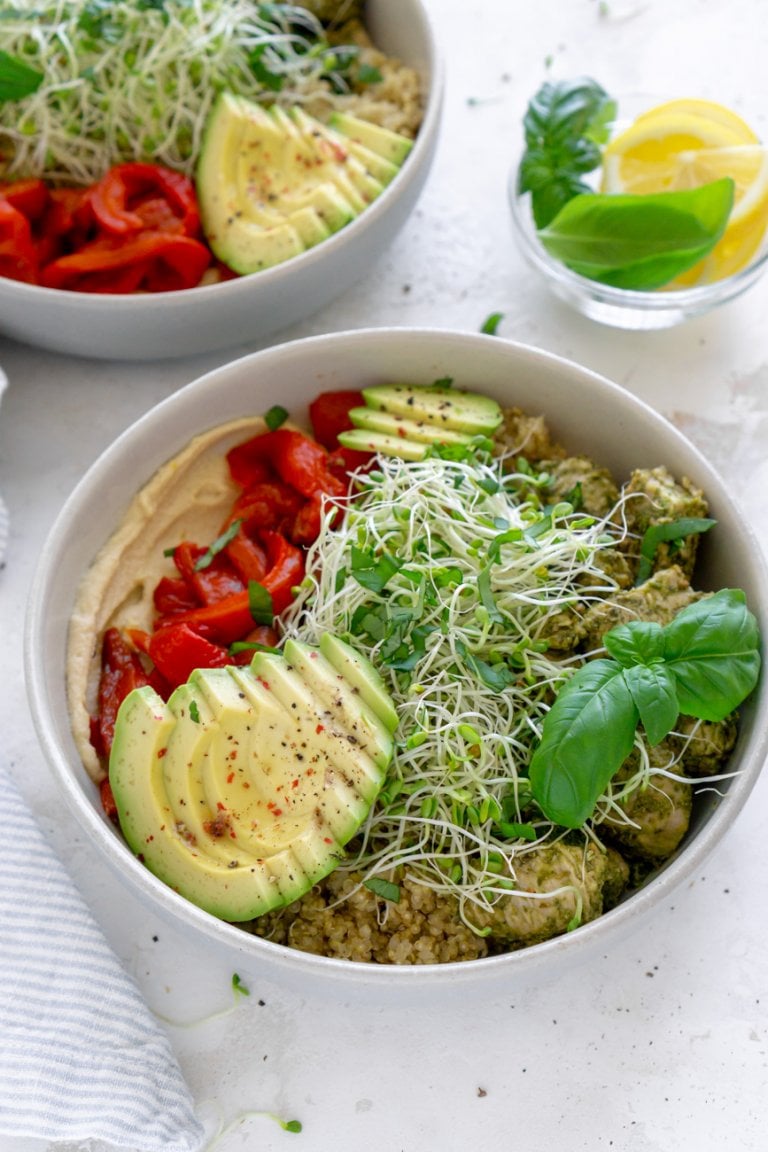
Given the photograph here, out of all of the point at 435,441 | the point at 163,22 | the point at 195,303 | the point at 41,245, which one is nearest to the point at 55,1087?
the point at 435,441

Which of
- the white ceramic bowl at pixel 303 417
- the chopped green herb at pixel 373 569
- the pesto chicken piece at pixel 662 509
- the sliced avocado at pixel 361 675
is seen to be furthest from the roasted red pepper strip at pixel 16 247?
the pesto chicken piece at pixel 662 509

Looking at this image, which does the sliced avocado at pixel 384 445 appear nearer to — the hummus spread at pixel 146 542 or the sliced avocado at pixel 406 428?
the sliced avocado at pixel 406 428

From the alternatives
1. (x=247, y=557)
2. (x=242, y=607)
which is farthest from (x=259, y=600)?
(x=247, y=557)

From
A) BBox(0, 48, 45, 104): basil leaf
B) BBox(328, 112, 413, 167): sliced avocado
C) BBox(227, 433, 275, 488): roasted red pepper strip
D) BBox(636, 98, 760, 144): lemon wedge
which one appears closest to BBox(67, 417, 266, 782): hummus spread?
BBox(227, 433, 275, 488): roasted red pepper strip

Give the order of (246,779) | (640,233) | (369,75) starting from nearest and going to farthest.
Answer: (246,779), (640,233), (369,75)

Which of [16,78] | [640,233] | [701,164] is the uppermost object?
[701,164]

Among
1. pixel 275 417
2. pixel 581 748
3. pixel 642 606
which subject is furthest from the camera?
pixel 275 417

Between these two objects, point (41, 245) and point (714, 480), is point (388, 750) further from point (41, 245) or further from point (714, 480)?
point (41, 245)

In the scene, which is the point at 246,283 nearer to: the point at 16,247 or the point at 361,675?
the point at 16,247
